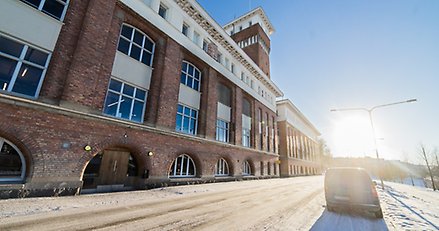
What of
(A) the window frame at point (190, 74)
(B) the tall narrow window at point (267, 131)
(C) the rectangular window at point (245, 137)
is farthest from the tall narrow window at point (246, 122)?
(A) the window frame at point (190, 74)

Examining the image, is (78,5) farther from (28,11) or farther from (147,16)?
(147,16)

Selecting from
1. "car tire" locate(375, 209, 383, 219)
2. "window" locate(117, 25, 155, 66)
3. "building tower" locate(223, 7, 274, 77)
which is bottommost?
"car tire" locate(375, 209, 383, 219)

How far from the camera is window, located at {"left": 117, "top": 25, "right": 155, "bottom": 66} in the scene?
1194cm

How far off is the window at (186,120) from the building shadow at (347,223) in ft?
37.5

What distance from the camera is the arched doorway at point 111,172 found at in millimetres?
9242

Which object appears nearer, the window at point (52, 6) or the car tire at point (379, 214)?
the car tire at point (379, 214)

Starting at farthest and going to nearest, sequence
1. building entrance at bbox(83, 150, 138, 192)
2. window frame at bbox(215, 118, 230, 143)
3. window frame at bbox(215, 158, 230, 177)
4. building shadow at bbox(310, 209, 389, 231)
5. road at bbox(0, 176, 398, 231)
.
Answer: window frame at bbox(215, 118, 230, 143) < window frame at bbox(215, 158, 230, 177) < building entrance at bbox(83, 150, 138, 192) < building shadow at bbox(310, 209, 389, 231) < road at bbox(0, 176, 398, 231)

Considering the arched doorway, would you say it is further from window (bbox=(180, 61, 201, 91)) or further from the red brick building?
window (bbox=(180, 61, 201, 91))

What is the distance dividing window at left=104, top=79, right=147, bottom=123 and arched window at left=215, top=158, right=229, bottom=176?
9.62 metres

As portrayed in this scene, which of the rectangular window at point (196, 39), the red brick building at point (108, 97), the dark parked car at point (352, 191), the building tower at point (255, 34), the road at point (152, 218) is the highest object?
the building tower at point (255, 34)

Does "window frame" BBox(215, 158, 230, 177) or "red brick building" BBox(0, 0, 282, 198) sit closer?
"red brick building" BBox(0, 0, 282, 198)

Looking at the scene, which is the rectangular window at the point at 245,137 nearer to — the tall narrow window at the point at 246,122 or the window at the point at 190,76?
the tall narrow window at the point at 246,122

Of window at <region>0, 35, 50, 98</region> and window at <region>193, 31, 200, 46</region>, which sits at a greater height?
window at <region>193, 31, 200, 46</region>

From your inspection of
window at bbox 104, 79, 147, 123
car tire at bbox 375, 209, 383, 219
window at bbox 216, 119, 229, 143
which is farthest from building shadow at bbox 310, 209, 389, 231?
window at bbox 216, 119, 229, 143
